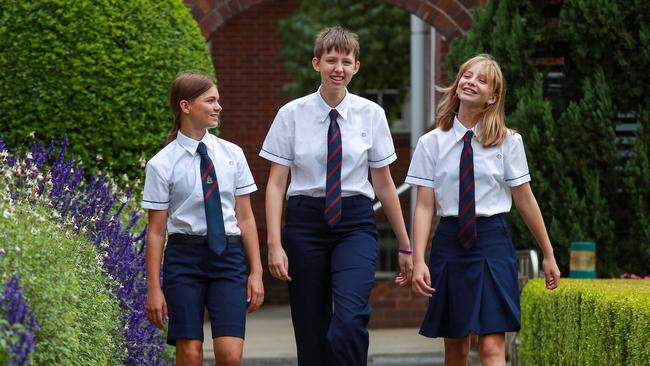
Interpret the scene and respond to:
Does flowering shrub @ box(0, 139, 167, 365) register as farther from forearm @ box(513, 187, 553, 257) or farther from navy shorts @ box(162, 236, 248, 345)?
forearm @ box(513, 187, 553, 257)

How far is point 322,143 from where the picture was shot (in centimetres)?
605

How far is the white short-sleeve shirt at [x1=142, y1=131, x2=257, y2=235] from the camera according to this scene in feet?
19.0

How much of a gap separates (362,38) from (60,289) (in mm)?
15396

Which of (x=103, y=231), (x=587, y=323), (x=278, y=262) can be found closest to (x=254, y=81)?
(x=103, y=231)

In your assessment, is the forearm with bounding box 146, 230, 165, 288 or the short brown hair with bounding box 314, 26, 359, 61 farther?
the short brown hair with bounding box 314, 26, 359, 61

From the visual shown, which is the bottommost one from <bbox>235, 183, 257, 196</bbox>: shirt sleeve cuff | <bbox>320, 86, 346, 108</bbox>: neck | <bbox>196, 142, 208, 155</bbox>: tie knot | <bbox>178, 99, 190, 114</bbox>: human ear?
<bbox>235, 183, 257, 196</bbox>: shirt sleeve cuff

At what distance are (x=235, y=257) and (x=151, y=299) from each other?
411 mm

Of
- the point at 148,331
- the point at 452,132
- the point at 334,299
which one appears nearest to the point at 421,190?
the point at 452,132

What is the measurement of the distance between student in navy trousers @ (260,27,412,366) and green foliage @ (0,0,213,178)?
2.82 m

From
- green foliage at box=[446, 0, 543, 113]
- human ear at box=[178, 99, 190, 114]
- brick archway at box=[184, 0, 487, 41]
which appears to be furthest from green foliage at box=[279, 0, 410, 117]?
human ear at box=[178, 99, 190, 114]

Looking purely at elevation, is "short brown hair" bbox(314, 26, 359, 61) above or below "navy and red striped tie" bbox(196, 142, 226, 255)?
above

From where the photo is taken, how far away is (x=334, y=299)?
19.5ft

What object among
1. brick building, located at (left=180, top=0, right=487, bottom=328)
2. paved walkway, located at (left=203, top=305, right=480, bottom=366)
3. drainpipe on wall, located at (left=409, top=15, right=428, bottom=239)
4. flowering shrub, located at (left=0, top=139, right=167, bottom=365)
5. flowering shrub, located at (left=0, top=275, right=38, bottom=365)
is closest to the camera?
flowering shrub, located at (left=0, top=275, right=38, bottom=365)

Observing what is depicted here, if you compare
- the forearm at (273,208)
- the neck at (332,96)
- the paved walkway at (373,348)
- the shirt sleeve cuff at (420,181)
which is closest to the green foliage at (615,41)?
the paved walkway at (373,348)
